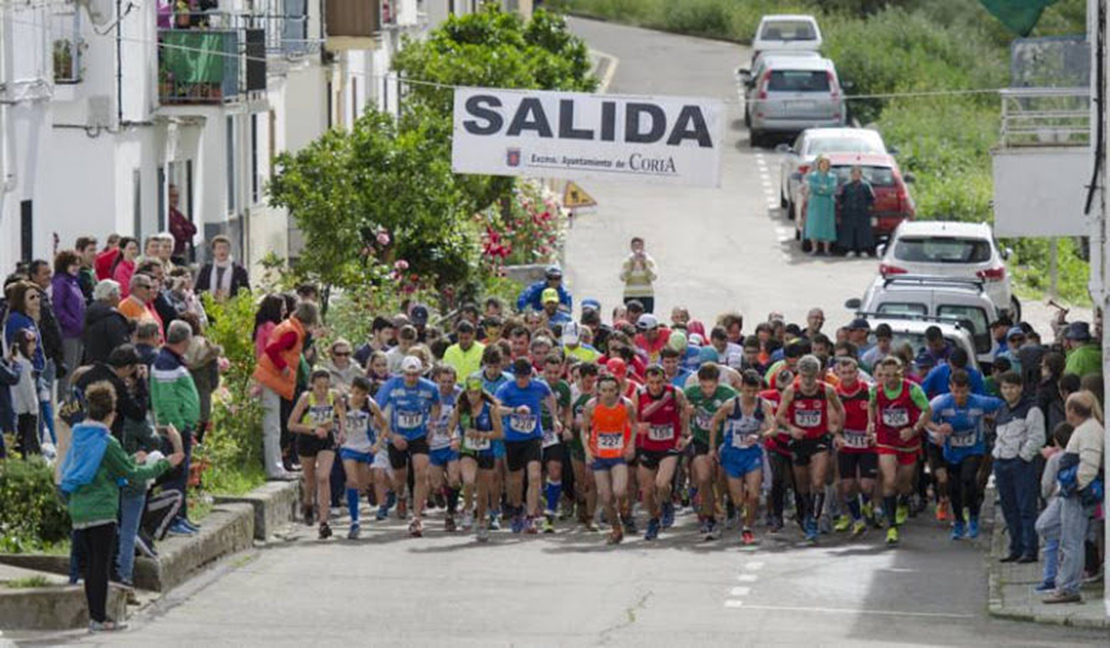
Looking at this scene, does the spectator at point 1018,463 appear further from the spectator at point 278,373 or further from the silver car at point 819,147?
the silver car at point 819,147

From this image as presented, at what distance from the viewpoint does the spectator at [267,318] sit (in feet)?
81.1

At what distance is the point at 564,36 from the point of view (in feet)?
168

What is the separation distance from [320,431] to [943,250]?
14.6 metres

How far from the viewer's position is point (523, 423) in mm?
23922

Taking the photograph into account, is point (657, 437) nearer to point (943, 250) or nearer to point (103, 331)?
point (103, 331)

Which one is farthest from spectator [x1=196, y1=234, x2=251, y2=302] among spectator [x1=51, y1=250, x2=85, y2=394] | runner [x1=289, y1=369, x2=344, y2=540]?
runner [x1=289, y1=369, x2=344, y2=540]

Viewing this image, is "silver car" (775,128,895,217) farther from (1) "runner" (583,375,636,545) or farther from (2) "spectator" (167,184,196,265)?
(1) "runner" (583,375,636,545)

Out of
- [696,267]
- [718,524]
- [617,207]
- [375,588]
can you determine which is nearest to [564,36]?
[617,207]

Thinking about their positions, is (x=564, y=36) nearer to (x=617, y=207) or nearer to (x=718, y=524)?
(x=617, y=207)

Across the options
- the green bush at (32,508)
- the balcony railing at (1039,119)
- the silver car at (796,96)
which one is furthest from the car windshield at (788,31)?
the green bush at (32,508)

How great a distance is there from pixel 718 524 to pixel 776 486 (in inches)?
24.0

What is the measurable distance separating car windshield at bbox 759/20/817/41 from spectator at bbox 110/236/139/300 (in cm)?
4078

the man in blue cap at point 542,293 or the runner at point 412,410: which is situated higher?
the man in blue cap at point 542,293

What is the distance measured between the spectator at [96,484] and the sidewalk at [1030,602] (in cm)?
646
